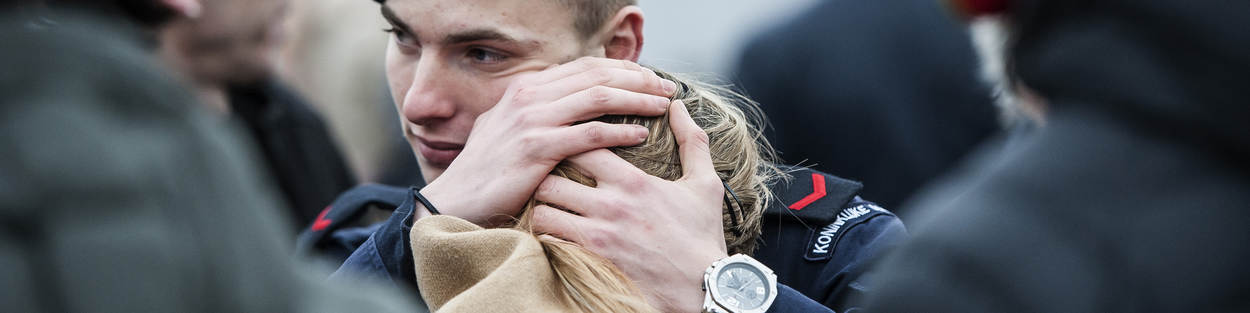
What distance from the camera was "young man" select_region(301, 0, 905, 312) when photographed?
6.87 ft

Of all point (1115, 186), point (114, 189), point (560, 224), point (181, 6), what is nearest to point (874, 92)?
point (560, 224)

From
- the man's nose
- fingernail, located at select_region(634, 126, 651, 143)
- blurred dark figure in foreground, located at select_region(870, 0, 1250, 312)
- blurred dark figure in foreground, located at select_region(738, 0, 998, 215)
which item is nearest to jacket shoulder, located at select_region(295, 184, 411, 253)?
the man's nose

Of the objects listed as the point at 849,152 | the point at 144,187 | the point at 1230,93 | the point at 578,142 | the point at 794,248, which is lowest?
the point at 849,152

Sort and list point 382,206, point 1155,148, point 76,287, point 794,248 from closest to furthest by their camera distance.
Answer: point 76,287, point 1155,148, point 794,248, point 382,206

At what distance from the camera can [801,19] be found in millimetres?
3938

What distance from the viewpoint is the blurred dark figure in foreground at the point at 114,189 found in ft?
3.33

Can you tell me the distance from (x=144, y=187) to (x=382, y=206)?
1.77 metres

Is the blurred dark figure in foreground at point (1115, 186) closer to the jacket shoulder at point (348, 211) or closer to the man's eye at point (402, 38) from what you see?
the man's eye at point (402, 38)

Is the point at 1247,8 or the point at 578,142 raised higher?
the point at 1247,8

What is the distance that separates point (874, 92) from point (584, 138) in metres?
1.79

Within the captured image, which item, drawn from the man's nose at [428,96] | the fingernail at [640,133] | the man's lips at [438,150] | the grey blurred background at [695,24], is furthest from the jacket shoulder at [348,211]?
the grey blurred background at [695,24]

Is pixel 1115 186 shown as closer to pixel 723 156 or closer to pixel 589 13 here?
pixel 723 156

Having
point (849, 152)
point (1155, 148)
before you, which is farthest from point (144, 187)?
point (849, 152)

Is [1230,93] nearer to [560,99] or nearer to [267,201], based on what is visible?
[267,201]
